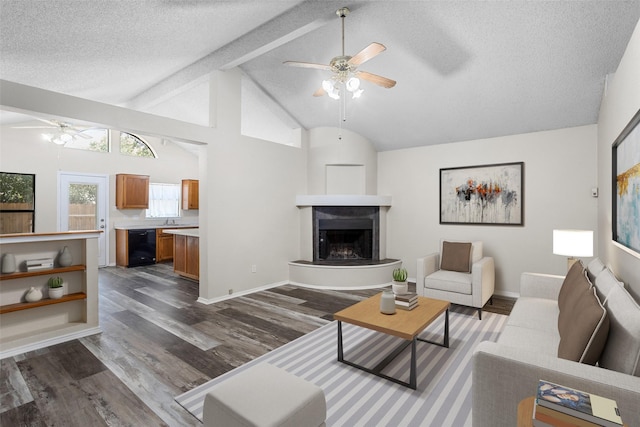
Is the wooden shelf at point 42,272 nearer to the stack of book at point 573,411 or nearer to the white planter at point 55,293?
the white planter at point 55,293

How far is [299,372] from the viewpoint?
8.05 feet

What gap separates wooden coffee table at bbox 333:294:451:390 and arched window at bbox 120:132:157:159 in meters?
6.79

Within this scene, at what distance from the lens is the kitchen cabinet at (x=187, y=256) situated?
5379 millimetres

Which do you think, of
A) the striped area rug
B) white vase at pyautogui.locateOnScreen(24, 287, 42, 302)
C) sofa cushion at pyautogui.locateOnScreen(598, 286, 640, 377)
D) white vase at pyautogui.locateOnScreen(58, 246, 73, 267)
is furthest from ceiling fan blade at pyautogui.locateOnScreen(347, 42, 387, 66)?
white vase at pyautogui.locateOnScreen(24, 287, 42, 302)

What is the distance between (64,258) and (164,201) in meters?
4.95

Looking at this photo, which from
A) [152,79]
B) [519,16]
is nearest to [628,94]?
[519,16]

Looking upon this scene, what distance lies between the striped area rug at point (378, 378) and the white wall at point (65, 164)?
5785mm

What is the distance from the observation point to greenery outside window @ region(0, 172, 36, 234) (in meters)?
5.35

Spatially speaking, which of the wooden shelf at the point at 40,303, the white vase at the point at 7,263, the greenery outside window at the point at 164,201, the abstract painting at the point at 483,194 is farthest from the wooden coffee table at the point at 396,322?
the greenery outside window at the point at 164,201

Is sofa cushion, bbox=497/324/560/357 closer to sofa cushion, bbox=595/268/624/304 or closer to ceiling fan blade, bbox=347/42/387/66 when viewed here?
sofa cushion, bbox=595/268/624/304

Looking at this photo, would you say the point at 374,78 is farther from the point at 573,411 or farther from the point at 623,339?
the point at 573,411

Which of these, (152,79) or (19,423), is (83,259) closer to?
(19,423)

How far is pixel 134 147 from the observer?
7246 millimetres

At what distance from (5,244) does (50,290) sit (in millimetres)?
566
